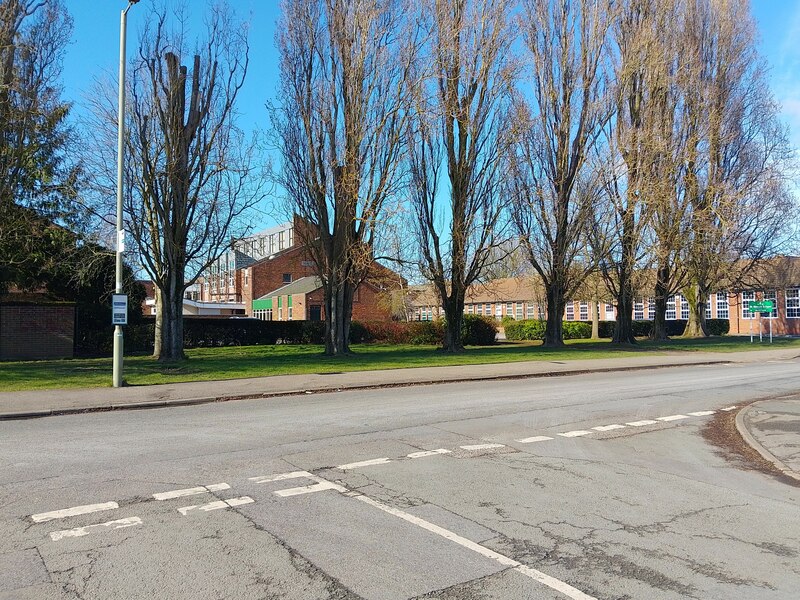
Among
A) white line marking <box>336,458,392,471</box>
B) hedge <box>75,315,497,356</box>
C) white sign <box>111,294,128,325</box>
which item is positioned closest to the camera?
white line marking <box>336,458,392,471</box>

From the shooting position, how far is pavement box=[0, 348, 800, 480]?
383 inches

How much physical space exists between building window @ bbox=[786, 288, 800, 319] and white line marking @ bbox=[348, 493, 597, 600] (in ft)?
Result: 203

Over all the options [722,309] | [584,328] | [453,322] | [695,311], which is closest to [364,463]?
[453,322]

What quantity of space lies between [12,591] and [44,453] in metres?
4.63

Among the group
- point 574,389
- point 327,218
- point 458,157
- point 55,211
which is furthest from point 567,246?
point 55,211

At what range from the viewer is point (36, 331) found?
1014 inches

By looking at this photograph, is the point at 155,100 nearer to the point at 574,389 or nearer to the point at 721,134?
the point at 574,389

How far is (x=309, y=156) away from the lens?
2503 cm

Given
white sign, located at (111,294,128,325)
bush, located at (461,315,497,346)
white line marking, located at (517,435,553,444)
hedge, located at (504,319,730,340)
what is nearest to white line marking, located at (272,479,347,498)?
white line marking, located at (517,435,553,444)

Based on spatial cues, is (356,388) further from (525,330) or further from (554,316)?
(525,330)

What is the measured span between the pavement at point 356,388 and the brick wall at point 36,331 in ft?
42.4

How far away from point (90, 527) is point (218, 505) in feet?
3.51

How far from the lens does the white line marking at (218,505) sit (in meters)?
5.77

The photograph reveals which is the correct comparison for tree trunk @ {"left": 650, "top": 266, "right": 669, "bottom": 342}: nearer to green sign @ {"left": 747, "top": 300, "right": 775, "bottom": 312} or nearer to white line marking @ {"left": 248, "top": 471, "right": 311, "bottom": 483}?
green sign @ {"left": 747, "top": 300, "right": 775, "bottom": 312}
